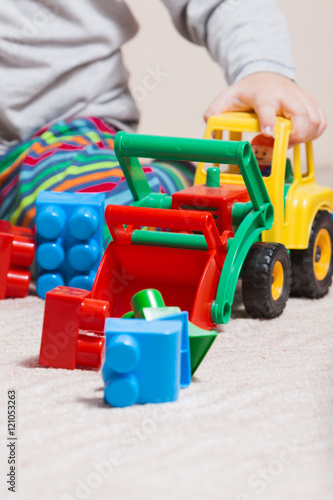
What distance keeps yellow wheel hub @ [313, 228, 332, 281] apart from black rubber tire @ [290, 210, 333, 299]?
12mm

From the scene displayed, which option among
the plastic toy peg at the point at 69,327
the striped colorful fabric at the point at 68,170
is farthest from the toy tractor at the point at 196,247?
the striped colorful fabric at the point at 68,170

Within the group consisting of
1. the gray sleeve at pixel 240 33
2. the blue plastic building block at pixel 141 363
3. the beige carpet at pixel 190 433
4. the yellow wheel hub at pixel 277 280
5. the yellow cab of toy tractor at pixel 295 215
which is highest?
the gray sleeve at pixel 240 33

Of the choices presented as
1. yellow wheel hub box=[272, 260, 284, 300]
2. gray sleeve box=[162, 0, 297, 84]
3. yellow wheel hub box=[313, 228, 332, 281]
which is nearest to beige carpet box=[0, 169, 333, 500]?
yellow wheel hub box=[272, 260, 284, 300]

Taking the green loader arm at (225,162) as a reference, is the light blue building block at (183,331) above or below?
below

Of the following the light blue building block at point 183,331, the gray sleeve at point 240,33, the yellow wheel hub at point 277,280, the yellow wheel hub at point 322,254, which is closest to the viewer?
the light blue building block at point 183,331

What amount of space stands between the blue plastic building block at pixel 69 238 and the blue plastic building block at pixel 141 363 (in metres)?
0.33

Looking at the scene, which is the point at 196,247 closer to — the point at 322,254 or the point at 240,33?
the point at 322,254

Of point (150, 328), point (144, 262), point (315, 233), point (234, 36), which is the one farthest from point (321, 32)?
point (150, 328)

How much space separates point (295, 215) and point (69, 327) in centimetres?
38

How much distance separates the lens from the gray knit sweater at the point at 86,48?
1137mm

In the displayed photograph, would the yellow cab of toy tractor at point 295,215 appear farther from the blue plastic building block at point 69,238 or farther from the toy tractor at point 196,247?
the blue plastic building block at point 69,238

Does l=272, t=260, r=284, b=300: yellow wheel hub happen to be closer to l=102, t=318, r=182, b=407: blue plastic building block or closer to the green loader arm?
the green loader arm

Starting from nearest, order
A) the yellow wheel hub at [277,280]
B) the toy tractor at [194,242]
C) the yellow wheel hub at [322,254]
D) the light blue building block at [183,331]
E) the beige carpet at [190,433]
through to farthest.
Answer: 1. the beige carpet at [190,433]
2. the light blue building block at [183,331]
3. the toy tractor at [194,242]
4. the yellow wheel hub at [277,280]
5. the yellow wheel hub at [322,254]

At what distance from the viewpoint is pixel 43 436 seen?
535 mm
